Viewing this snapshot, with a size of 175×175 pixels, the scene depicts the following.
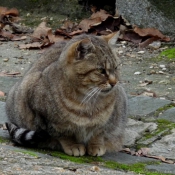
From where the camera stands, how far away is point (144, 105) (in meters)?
5.85

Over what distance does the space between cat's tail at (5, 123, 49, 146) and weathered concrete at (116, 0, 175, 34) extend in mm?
4599

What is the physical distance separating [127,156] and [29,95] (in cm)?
96

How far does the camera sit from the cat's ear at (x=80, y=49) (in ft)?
13.8

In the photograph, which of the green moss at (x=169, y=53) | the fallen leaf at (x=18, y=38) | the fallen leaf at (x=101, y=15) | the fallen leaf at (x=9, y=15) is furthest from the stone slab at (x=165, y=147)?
the fallen leaf at (x=9, y=15)

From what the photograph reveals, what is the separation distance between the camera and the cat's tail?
14.5 feet

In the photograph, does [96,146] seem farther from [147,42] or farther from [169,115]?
[147,42]

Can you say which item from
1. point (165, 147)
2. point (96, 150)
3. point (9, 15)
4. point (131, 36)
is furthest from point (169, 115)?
point (9, 15)

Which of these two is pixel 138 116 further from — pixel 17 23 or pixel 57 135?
pixel 17 23

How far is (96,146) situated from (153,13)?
4.57m

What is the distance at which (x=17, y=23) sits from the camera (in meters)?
9.96

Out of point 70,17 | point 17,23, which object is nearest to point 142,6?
point 70,17

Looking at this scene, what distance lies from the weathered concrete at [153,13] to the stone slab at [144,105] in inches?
112

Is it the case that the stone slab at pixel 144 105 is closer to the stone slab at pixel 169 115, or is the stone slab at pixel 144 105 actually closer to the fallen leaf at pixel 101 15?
the stone slab at pixel 169 115

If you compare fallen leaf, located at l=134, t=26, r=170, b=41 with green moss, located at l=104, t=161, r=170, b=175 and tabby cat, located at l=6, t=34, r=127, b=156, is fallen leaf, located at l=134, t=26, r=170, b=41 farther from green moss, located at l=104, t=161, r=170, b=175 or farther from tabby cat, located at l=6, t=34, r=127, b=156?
Answer: green moss, located at l=104, t=161, r=170, b=175
